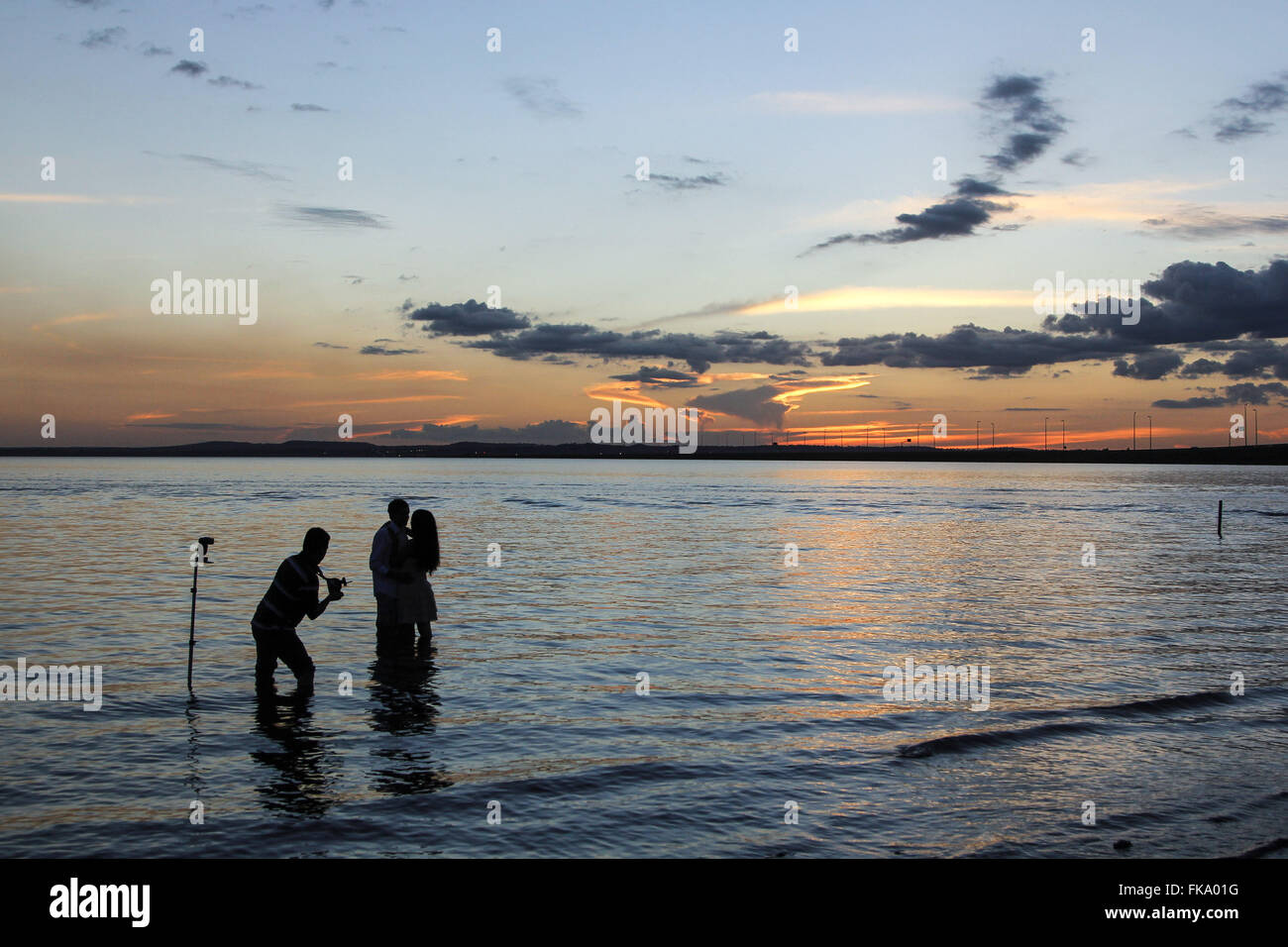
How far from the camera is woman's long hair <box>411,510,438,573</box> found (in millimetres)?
13453

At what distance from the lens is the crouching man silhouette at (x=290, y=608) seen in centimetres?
1116

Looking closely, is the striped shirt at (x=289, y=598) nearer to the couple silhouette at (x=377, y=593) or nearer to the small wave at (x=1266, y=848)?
the couple silhouette at (x=377, y=593)

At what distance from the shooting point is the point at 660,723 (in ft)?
37.6

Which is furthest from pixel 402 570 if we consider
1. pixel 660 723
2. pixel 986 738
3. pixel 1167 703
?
pixel 1167 703

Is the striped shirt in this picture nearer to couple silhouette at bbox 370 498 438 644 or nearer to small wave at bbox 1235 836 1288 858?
couple silhouette at bbox 370 498 438 644

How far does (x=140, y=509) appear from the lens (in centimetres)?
6022

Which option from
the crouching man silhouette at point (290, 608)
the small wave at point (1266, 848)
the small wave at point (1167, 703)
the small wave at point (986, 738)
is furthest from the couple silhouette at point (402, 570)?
the small wave at point (1266, 848)

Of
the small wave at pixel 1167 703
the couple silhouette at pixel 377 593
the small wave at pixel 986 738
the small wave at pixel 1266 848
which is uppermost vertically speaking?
the couple silhouette at pixel 377 593

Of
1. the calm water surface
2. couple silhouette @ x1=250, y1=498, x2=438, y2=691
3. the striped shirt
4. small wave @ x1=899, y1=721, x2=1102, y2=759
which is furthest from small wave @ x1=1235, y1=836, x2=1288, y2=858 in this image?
the striped shirt

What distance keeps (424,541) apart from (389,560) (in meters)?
0.68

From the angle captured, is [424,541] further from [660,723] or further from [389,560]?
[660,723]
